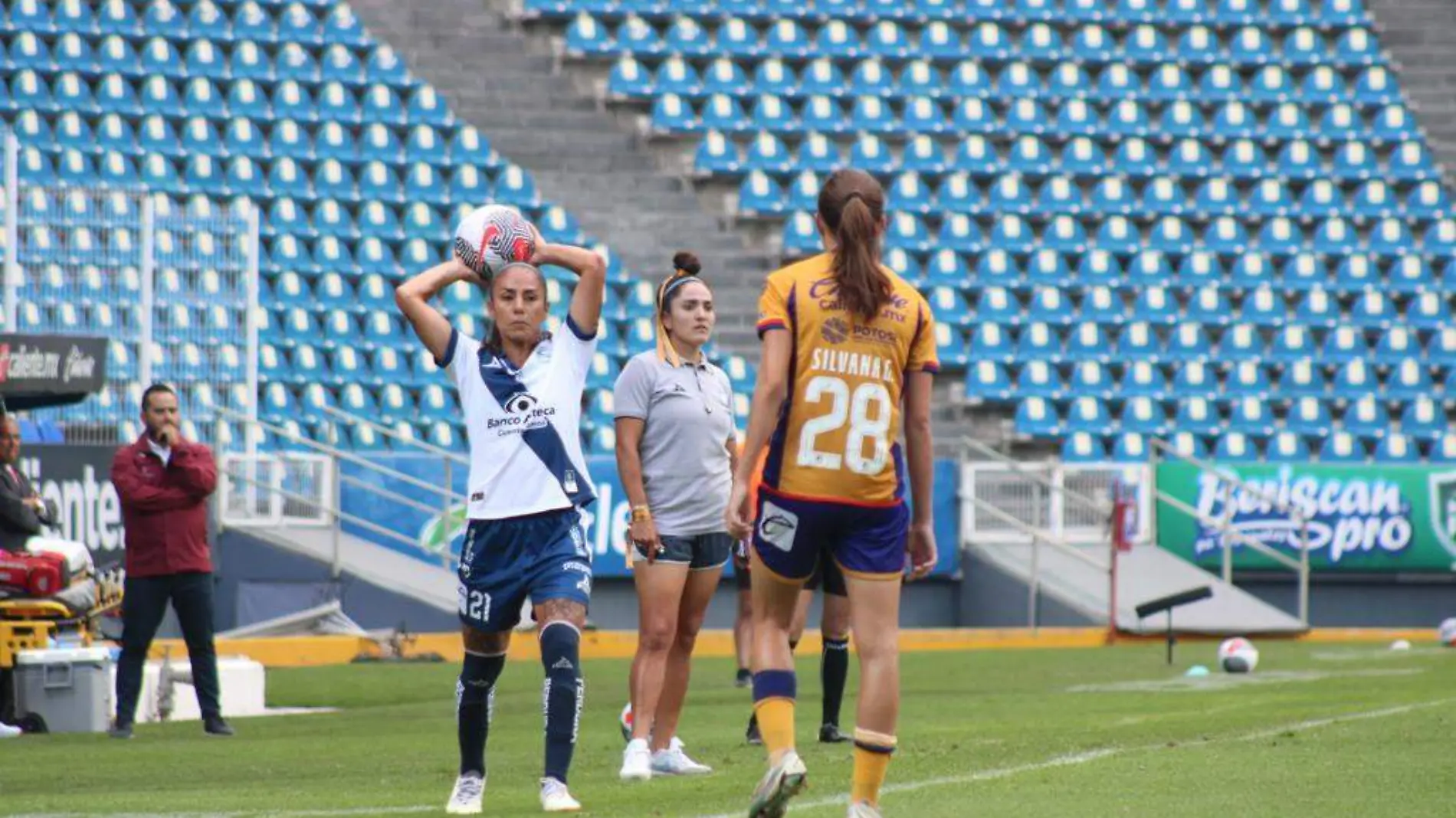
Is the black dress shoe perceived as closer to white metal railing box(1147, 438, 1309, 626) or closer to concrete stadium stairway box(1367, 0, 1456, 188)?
white metal railing box(1147, 438, 1309, 626)

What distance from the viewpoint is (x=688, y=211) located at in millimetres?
27797

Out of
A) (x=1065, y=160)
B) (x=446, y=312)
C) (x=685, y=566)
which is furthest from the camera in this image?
(x=1065, y=160)

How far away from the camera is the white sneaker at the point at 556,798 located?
743 cm

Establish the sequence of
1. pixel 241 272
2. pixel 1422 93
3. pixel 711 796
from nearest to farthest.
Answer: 1. pixel 711 796
2. pixel 241 272
3. pixel 1422 93

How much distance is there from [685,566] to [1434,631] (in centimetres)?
1504

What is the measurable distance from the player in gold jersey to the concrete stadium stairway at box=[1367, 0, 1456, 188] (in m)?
23.9

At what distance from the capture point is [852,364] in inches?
273

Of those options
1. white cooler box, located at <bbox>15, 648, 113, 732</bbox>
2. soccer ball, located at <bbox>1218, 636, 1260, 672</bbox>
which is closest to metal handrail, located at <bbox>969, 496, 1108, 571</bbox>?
soccer ball, located at <bbox>1218, 636, 1260, 672</bbox>

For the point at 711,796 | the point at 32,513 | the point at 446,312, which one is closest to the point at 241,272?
the point at 446,312

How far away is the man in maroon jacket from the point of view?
1263cm

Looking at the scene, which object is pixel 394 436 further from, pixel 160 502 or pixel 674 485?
pixel 674 485

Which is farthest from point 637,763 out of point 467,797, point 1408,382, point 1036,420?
point 1408,382

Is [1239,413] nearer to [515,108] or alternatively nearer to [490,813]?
[515,108]

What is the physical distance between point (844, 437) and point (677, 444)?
8.74ft
